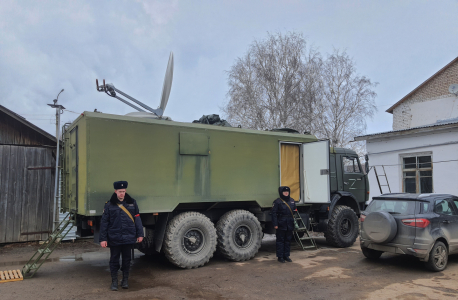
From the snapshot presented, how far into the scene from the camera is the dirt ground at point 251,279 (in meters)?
5.49

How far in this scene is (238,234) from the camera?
799cm

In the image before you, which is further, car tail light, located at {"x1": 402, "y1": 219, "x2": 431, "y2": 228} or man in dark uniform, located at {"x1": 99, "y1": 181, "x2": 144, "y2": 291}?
car tail light, located at {"x1": 402, "y1": 219, "x2": 431, "y2": 228}

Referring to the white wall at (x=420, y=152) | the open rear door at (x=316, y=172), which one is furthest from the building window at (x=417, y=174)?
the open rear door at (x=316, y=172)

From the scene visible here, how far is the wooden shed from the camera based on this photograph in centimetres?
972

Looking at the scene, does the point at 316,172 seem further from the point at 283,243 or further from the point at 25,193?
the point at 25,193

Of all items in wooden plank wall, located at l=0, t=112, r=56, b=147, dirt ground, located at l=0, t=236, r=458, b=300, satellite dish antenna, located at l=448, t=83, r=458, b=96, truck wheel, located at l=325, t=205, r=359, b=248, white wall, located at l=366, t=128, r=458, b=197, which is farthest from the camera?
satellite dish antenna, located at l=448, t=83, r=458, b=96

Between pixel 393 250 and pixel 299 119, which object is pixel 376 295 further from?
pixel 299 119

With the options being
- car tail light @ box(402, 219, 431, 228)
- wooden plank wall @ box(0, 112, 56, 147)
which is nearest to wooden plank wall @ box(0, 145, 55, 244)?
wooden plank wall @ box(0, 112, 56, 147)

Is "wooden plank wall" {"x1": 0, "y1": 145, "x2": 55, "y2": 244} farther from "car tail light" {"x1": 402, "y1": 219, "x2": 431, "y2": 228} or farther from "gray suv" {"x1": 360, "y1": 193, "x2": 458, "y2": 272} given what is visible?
"car tail light" {"x1": 402, "y1": 219, "x2": 431, "y2": 228}

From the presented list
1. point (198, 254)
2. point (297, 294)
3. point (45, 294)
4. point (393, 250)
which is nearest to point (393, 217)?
point (393, 250)

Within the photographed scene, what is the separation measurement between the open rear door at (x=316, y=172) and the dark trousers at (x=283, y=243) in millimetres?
1628

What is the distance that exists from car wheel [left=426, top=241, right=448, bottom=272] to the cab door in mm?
3608

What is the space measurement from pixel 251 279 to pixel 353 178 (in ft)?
18.0

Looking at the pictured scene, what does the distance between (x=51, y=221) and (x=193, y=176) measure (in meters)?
5.40
